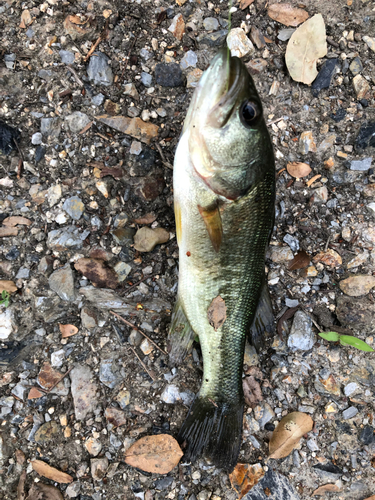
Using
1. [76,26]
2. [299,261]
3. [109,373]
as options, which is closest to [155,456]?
[109,373]

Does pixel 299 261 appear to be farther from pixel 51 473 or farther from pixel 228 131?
pixel 51 473

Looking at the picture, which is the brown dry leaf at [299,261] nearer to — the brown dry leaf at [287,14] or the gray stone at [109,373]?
the gray stone at [109,373]

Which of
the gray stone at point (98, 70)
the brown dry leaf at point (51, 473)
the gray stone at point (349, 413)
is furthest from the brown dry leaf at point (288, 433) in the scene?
the gray stone at point (98, 70)

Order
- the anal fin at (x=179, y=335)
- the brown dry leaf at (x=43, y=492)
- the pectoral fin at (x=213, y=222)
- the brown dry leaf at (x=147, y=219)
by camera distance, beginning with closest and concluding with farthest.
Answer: the pectoral fin at (x=213, y=222)
the brown dry leaf at (x=43, y=492)
the anal fin at (x=179, y=335)
the brown dry leaf at (x=147, y=219)

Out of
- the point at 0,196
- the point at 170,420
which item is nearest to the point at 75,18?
the point at 0,196

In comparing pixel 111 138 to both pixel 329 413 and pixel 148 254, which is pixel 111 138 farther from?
pixel 329 413

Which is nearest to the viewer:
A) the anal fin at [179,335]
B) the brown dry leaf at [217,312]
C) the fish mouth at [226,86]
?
the fish mouth at [226,86]

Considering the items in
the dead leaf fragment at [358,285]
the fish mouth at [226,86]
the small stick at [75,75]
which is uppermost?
the fish mouth at [226,86]

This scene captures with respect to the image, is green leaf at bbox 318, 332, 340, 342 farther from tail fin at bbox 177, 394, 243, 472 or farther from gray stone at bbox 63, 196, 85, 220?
gray stone at bbox 63, 196, 85, 220
